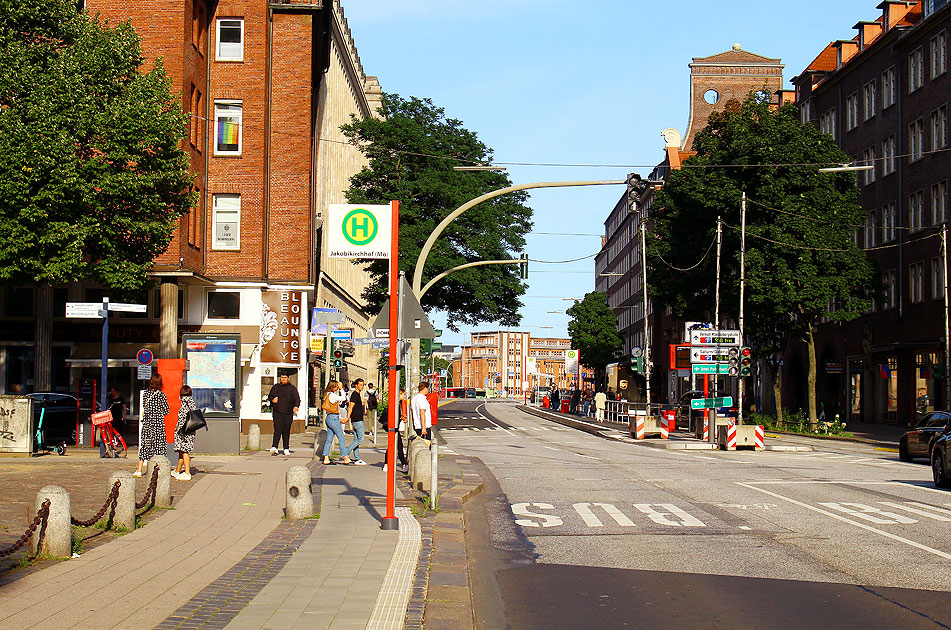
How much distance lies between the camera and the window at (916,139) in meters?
51.4

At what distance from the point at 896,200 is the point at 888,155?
2.71m

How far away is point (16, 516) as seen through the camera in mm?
13234

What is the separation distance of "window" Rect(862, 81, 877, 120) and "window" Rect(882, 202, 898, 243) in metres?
5.74

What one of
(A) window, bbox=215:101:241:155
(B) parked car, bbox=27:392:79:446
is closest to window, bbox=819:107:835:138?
(A) window, bbox=215:101:241:155

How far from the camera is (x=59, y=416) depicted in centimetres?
2969

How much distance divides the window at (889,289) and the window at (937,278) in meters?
4.53

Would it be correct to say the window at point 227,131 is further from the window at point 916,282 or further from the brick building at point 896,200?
the window at point 916,282

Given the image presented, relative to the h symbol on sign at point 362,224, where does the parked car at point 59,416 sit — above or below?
below

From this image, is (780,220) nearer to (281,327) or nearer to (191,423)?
(281,327)

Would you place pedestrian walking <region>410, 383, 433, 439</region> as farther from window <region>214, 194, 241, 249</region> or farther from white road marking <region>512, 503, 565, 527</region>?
window <region>214, 194, 241, 249</region>

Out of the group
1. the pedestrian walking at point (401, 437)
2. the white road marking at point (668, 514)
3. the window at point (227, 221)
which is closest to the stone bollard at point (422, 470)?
the pedestrian walking at point (401, 437)

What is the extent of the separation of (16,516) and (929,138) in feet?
152

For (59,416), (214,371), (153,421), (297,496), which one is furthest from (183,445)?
(59,416)

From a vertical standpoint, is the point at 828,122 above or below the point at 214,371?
above
